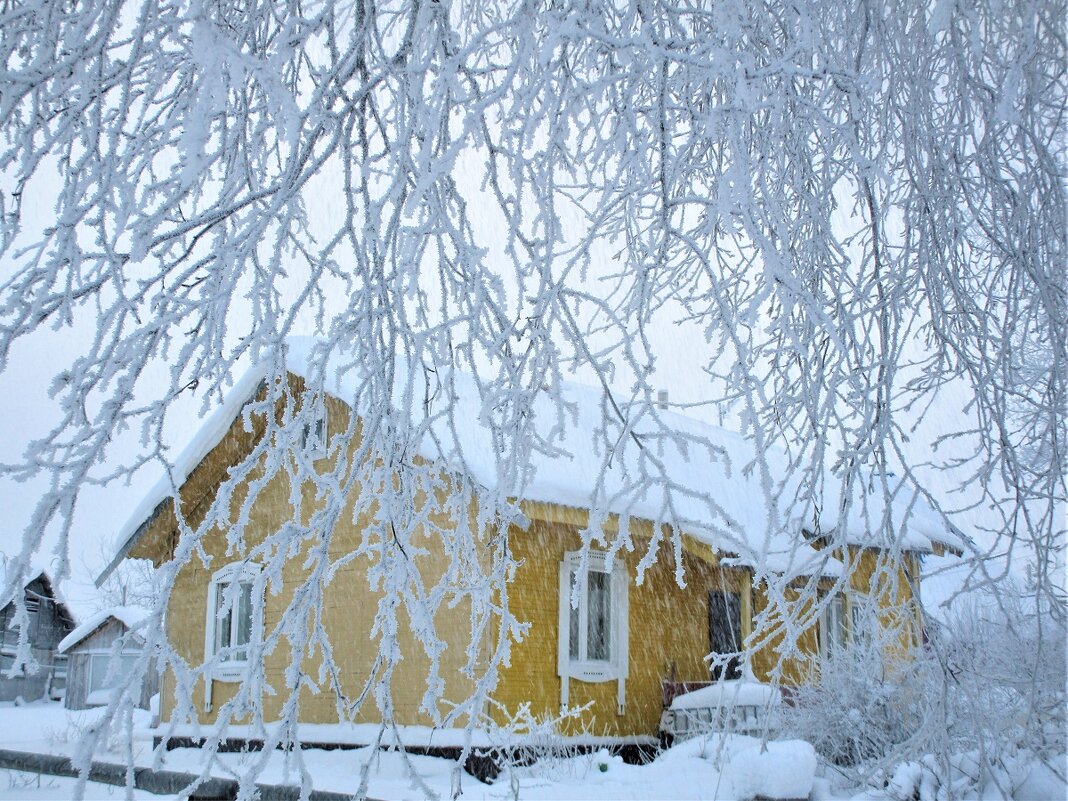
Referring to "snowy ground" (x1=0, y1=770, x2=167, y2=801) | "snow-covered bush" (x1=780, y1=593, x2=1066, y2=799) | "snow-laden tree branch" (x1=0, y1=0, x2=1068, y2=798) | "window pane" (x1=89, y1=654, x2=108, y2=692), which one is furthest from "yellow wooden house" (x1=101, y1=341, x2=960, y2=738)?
"window pane" (x1=89, y1=654, x2=108, y2=692)

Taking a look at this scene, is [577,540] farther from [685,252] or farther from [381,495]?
[381,495]

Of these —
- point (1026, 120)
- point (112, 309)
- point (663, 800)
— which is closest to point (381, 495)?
point (112, 309)

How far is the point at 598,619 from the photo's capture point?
10695mm

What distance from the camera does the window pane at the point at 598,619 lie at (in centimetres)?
1059

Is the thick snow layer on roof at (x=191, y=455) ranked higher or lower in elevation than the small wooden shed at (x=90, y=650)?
higher

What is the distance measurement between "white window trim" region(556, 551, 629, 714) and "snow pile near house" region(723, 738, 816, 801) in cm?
318

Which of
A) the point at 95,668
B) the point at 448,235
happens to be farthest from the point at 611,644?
the point at 95,668

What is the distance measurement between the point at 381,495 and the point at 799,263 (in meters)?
2.00

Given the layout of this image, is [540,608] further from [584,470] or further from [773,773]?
[773,773]

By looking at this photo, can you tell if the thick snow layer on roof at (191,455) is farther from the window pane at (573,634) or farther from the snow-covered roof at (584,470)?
the window pane at (573,634)

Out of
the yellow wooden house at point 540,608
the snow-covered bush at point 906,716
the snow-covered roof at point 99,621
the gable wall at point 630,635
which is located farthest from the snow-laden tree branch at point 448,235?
the snow-covered roof at point 99,621

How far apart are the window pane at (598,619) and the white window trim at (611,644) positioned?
6cm

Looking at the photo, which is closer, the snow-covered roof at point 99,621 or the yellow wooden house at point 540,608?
the yellow wooden house at point 540,608

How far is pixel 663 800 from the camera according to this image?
260 inches
